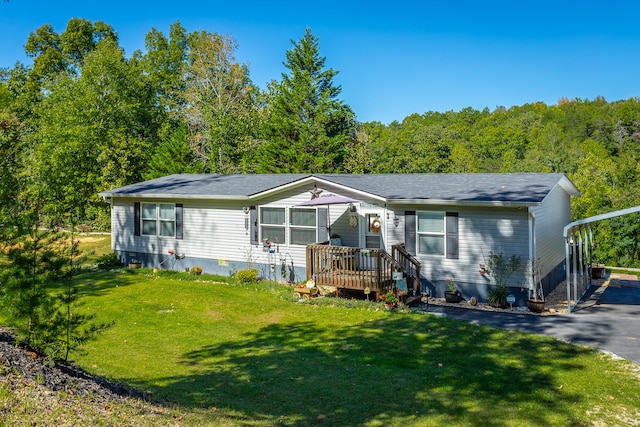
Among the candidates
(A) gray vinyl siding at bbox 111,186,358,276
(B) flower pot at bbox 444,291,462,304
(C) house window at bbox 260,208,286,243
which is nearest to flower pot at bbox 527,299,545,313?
(B) flower pot at bbox 444,291,462,304

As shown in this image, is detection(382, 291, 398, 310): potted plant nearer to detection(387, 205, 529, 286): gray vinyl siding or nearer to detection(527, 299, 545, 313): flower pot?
detection(387, 205, 529, 286): gray vinyl siding

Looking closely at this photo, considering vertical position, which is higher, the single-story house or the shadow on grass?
the single-story house

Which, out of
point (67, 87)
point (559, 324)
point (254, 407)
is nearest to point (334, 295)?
point (559, 324)

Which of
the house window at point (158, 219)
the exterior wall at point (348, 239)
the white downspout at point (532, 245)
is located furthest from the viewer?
the house window at point (158, 219)

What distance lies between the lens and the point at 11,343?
6.52 meters

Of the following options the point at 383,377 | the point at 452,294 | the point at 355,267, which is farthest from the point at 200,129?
the point at 383,377

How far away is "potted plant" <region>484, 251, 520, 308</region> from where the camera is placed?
13094 mm

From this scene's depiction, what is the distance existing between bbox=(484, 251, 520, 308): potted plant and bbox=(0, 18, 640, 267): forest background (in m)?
9.49

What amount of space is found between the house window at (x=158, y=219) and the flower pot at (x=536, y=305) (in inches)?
514

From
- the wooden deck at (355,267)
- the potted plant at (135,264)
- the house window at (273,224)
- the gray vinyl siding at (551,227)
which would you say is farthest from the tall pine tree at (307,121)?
the wooden deck at (355,267)

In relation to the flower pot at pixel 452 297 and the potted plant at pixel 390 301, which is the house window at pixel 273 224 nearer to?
the potted plant at pixel 390 301

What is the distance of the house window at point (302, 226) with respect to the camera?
1633cm

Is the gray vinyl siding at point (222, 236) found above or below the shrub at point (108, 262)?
above

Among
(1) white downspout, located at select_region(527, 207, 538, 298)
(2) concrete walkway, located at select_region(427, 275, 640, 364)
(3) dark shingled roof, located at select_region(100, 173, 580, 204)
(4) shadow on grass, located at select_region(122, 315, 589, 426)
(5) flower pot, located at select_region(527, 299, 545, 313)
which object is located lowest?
(4) shadow on grass, located at select_region(122, 315, 589, 426)
